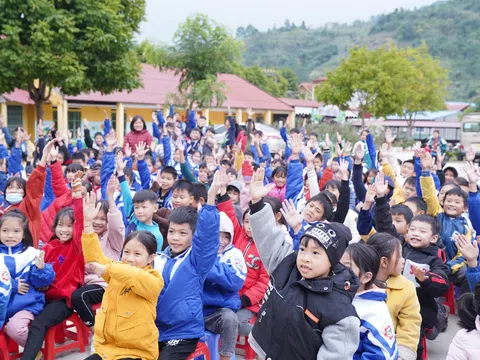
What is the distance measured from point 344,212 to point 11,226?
Answer: 9.02 ft

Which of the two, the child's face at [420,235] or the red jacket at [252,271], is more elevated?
the child's face at [420,235]

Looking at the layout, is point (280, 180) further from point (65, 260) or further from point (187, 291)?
point (187, 291)

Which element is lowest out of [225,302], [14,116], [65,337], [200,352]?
[65,337]

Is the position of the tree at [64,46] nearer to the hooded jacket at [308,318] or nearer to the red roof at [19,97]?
the red roof at [19,97]

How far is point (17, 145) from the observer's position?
764cm

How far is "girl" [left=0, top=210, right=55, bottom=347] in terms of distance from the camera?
3615 mm

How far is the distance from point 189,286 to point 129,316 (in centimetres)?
41

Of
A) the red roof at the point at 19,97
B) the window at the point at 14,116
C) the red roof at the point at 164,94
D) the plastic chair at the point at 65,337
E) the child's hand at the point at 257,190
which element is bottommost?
the plastic chair at the point at 65,337

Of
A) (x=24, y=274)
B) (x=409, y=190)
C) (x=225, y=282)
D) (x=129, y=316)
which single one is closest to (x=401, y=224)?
(x=409, y=190)

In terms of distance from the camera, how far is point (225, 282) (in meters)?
3.56

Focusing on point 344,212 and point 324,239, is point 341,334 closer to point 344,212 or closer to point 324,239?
point 324,239

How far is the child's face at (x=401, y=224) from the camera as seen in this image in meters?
4.64

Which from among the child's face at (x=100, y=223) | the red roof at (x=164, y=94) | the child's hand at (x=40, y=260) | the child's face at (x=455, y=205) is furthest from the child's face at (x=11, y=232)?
the red roof at (x=164, y=94)

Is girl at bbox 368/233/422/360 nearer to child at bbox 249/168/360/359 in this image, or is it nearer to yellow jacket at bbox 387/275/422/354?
yellow jacket at bbox 387/275/422/354
